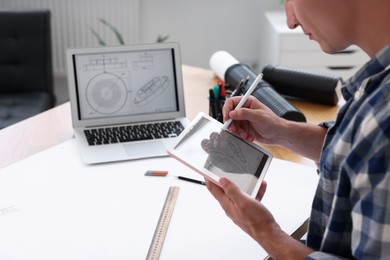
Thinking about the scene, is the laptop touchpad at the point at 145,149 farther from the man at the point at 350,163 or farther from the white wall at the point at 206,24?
the white wall at the point at 206,24

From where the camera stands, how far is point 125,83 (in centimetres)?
156

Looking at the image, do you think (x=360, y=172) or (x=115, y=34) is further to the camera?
(x=115, y=34)

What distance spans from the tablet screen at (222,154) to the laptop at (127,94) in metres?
0.31

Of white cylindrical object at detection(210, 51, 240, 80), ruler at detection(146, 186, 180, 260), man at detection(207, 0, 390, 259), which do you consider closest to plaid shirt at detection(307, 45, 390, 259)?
man at detection(207, 0, 390, 259)

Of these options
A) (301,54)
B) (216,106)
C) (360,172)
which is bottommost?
(301,54)

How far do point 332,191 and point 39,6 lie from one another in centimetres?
274

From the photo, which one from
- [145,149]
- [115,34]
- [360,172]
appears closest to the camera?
[360,172]

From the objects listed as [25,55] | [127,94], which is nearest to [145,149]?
[127,94]

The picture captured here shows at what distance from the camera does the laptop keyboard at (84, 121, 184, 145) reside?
1495mm

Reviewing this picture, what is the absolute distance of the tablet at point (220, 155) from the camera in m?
1.07

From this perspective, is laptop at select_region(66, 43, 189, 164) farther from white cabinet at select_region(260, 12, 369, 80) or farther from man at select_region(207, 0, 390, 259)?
white cabinet at select_region(260, 12, 369, 80)

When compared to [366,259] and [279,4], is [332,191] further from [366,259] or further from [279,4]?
[279,4]

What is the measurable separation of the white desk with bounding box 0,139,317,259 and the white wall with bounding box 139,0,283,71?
204 cm

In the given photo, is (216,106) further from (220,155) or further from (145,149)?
(220,155)
